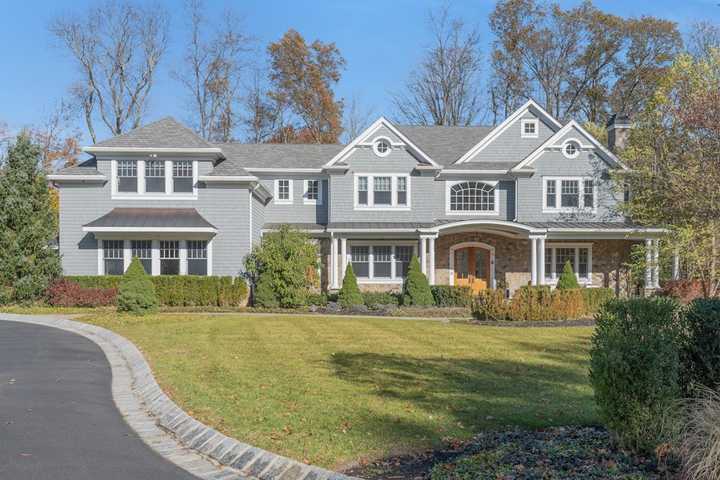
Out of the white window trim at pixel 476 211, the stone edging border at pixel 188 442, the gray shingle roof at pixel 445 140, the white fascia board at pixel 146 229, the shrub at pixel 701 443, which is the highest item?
the gray shingle roof at pixel 445 140

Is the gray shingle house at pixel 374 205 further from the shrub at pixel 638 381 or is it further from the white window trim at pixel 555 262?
the shrub at pixel 638 381

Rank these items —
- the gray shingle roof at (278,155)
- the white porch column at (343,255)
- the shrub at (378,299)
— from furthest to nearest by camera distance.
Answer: the gray shingle roof at (278,155) → the white porch column at (343,255) → the shrub at (378,299)

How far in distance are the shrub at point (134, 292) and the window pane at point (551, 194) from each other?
57.0 feet

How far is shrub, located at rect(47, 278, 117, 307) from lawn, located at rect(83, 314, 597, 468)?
7.73m

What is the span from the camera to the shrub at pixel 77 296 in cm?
2402

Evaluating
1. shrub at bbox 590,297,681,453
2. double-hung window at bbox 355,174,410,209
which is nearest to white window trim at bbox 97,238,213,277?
double-hung window at bbox 355,174,410,209

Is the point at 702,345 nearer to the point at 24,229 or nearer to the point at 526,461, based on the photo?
the point at 526,461

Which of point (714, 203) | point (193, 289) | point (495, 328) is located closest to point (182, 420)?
point (495, 328)

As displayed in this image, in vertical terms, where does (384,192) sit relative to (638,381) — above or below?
above

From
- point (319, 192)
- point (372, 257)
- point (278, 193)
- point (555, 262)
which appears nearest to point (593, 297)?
point (555, 262)

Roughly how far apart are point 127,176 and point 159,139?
196 cm

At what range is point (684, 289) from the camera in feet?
81.9

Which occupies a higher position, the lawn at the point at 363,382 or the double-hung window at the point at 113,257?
the double-hung window at the point at 113,257

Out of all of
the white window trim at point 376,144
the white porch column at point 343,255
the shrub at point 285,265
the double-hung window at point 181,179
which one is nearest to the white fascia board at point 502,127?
the white window trim at point 376,144
